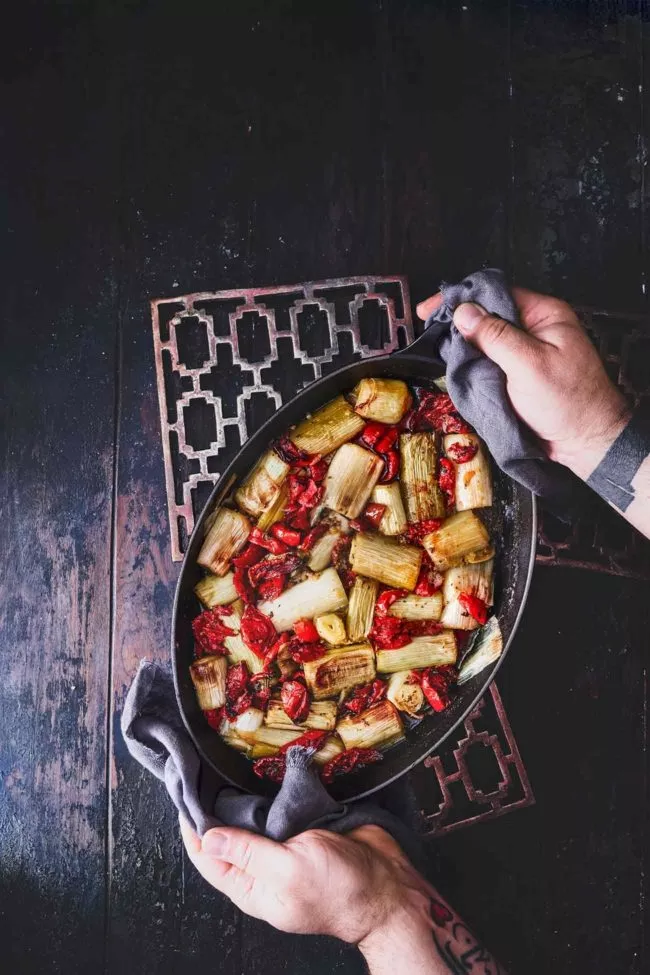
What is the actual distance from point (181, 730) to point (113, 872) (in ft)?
1.84

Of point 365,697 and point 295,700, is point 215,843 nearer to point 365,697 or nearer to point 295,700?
point 295,700

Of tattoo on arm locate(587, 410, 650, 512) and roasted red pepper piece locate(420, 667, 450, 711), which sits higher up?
tattoo on arm locate(587, 410, 650, 512)

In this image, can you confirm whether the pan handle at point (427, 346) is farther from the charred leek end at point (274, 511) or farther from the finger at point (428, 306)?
the charred leek end at point (274, 511)

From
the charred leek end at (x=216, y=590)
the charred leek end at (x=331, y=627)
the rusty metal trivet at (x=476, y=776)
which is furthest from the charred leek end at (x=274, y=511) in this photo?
the rusty metal trivet at (x=476, y=776)

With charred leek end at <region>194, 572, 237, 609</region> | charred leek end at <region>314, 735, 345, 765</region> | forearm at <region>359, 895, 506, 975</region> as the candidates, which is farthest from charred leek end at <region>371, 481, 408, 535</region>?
forearm at <region>359, 895, 506, 975</region>

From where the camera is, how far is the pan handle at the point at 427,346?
1.43 meters

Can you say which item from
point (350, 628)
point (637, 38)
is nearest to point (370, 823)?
Answer: point (350, 628)

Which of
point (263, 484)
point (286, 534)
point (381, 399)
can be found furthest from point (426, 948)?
point (381, 399)

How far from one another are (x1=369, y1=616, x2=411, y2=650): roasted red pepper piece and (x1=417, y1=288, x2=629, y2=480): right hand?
0.49 m

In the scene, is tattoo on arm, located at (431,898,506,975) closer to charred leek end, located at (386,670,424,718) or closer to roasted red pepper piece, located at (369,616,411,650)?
charred leek end, located at (386,670,424,718)

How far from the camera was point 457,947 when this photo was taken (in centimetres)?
155

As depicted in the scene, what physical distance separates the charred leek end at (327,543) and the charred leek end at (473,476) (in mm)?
259

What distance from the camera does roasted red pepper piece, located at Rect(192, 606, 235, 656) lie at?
1483 millimetres

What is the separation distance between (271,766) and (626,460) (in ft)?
3.18
